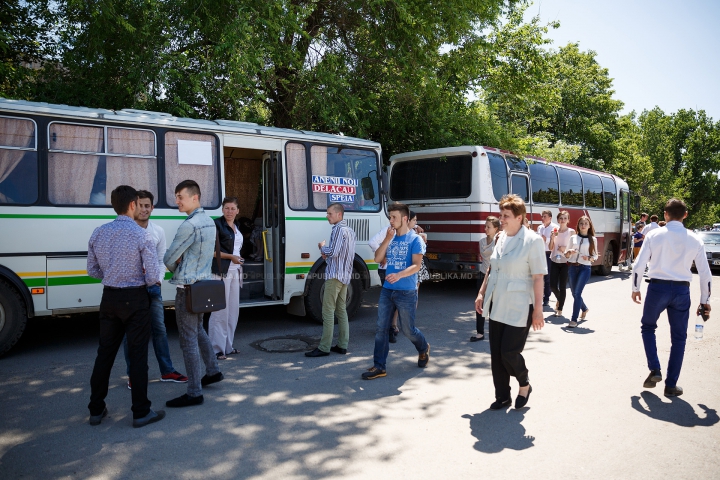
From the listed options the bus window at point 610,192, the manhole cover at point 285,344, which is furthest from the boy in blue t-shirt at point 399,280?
the bus window at point 610,192

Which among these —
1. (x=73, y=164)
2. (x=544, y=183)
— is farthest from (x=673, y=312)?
(x=544, y=183)

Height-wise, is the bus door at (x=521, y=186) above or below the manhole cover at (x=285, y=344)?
above

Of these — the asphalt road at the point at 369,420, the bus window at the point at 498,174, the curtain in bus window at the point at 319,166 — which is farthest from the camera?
the bus window at the point at 498,174

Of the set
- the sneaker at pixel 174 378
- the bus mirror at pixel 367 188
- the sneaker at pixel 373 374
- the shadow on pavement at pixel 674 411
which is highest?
the bus mirror at pixel 367 188

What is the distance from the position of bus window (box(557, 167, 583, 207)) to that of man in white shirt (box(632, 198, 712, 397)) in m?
9.53

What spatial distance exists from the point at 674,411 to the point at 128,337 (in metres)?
4.75

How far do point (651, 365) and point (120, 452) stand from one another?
493 cm

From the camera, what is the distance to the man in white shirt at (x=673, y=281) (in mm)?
5211

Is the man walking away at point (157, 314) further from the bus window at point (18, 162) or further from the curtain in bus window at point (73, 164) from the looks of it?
the bus window at point (18, 162)

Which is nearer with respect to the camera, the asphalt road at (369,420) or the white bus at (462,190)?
the asphalt road at (369,420)

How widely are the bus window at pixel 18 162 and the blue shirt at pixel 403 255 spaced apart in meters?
4.21

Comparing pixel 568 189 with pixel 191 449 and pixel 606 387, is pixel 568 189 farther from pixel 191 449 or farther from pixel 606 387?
pixel 191 449

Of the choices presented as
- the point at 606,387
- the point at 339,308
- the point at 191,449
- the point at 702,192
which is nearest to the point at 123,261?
the point at 191,449

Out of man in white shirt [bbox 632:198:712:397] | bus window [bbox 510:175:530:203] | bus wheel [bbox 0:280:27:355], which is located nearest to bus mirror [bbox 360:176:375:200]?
bus window [bbox 510:175:530:203]
